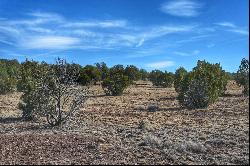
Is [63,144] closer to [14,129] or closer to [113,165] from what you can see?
[113,165]

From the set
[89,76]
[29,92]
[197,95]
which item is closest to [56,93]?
[29,92]

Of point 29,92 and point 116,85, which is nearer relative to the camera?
point 29,92

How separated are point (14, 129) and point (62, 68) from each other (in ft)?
10.8

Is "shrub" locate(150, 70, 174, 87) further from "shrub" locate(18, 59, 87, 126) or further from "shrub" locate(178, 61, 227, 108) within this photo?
"shrub" locate(18, 59, 87, 126)

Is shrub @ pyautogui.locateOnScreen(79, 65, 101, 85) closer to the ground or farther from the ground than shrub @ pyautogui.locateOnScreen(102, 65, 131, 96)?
farther from the ground

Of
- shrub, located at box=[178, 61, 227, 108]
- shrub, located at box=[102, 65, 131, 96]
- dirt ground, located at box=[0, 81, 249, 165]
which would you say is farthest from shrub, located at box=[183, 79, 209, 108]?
shrub, located at box=[102, 65, 131, 96]

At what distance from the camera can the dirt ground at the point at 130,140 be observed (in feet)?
38.7

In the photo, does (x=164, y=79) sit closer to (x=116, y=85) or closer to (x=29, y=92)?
(x=116, y=85)

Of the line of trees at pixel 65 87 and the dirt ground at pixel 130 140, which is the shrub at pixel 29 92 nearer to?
the line of trees at pixel 65 87

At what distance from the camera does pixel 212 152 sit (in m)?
12.1

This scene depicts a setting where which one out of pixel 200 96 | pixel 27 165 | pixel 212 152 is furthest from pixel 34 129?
pixel 200 96

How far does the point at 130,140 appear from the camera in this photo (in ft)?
47.7

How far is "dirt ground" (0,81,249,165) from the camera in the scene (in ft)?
38.7

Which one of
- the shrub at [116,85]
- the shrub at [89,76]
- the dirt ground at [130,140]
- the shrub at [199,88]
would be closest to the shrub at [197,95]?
the shrub at [199,88]
